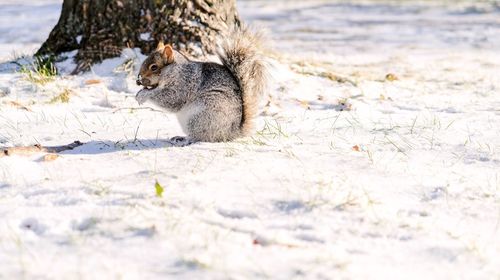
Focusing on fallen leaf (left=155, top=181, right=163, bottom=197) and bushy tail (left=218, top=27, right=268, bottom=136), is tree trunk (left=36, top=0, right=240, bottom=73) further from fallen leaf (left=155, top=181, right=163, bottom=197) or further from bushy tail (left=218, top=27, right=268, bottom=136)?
fallen leaf (left=155, top=181, right=163, bottom=197)

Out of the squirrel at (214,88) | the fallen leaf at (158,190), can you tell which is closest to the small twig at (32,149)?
the squirrel at (214,88)

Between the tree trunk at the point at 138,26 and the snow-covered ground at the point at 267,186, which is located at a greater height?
the tree trunk at the point at 138,26

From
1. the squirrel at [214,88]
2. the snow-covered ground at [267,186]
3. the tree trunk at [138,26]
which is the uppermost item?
the tree trunk at [138,26]

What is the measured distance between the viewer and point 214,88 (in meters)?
3.76

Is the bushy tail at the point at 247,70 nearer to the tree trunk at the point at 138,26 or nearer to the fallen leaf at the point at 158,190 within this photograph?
the fallen leaf at the point at 158,190

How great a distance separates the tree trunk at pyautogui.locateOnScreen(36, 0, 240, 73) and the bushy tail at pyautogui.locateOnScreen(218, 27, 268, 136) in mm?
1457

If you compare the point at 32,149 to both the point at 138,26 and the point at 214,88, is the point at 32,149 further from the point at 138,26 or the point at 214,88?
the point at 138,26

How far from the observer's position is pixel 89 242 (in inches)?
91.6

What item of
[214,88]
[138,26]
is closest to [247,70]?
[214,88]

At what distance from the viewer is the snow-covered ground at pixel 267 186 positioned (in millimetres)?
2248

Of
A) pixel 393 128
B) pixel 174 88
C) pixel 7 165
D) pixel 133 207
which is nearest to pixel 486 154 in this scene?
pixel 393 128

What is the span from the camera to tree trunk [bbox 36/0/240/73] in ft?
17.3

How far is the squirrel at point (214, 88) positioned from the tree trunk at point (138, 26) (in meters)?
1.38

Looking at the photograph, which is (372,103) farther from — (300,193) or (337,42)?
(337,42)
